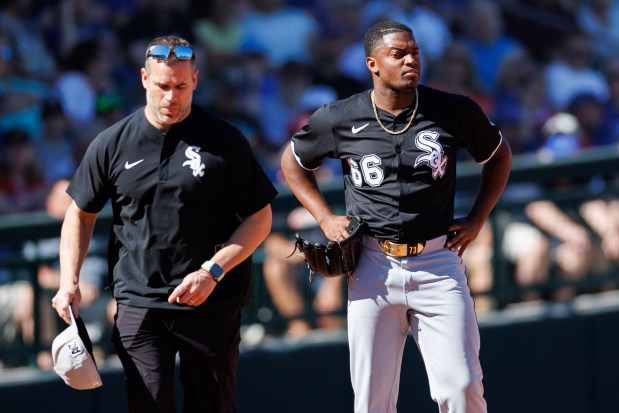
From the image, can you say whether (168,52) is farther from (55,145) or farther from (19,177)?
(55,145)

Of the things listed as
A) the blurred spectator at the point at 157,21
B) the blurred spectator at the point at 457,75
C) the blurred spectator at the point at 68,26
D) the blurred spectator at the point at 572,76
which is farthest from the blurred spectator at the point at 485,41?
the blurred spectator at the point at 68,26

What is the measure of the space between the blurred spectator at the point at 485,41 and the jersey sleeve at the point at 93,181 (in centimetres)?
598

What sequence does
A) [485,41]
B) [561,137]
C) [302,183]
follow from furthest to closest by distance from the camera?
[485,41], [561,137], [302,183]

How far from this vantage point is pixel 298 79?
345 inches

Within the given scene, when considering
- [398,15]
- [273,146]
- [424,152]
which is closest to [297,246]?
[424,152]

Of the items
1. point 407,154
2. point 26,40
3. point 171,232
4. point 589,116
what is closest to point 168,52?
point 171,232

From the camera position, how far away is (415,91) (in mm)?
4500

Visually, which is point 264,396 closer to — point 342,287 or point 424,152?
point 342,287

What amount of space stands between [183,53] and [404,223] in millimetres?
1147

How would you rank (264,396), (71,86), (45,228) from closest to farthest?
1. (45,228)
2. (264,396)
3. (71,86)

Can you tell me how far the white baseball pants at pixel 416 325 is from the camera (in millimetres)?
4371

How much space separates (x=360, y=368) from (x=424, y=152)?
96 centimetres

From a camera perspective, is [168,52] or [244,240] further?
[244,240]

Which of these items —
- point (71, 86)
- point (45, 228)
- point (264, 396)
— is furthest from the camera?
point (71, 86)
